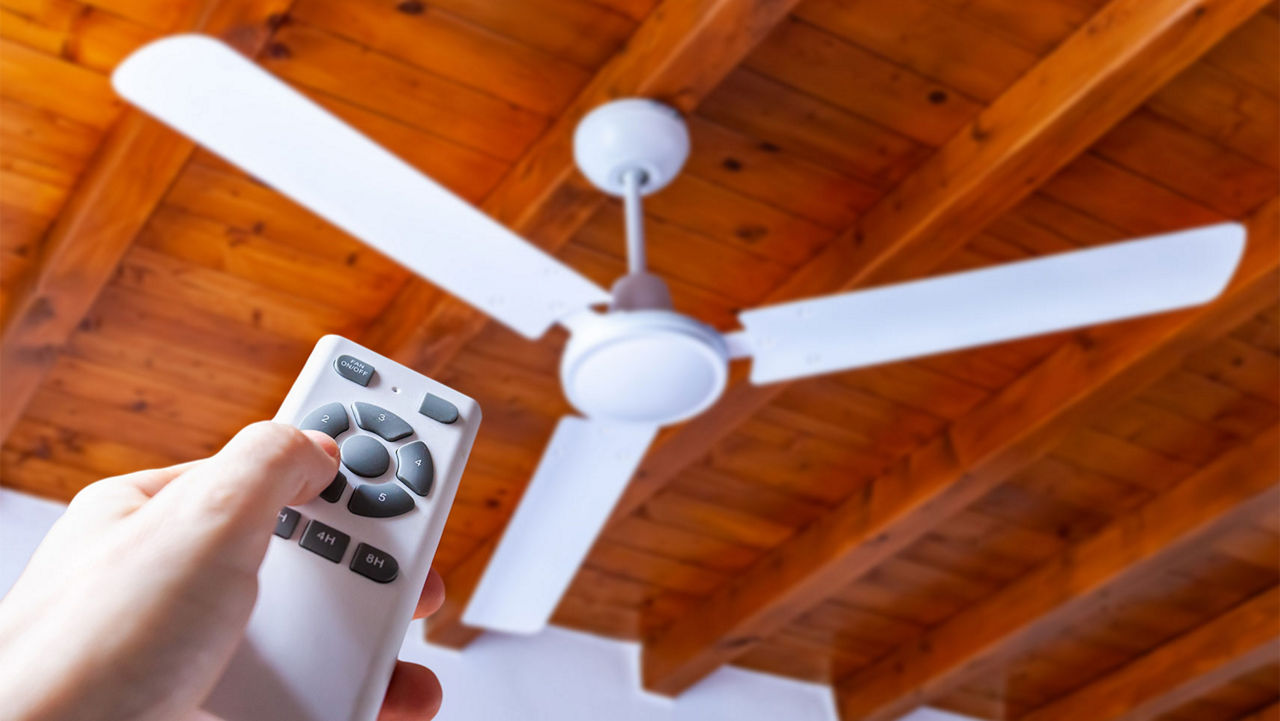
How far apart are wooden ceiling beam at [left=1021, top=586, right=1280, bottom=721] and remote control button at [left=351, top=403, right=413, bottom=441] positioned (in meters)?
2.70

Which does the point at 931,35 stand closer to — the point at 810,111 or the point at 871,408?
the point at 810,111

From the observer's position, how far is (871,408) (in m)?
2.35

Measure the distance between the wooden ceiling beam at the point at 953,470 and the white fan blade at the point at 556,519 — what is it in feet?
2.88

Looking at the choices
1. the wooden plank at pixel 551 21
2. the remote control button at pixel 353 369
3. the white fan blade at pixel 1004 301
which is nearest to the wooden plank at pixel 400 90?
the wooden plank at pixel 551 21

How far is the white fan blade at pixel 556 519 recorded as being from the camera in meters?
1.54

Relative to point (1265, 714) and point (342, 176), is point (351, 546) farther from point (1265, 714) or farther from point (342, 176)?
point (1265, 714)

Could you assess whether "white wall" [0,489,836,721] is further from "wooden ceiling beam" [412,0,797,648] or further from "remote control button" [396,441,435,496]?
"remote control button" [396,441,435,496]

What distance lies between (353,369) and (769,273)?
1502mm

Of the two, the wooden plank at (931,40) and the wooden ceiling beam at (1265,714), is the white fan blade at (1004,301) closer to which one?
the wooden plank at (931,40)

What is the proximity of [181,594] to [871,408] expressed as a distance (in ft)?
6.62

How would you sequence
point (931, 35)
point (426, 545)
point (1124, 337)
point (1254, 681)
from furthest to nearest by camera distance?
point (1254, 681)
point (1124, 337)
point (931, 35)
point (426, 545)

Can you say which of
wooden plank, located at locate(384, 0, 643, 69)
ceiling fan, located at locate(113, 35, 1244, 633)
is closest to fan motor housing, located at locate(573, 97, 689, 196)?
ceiling fan, located at locate(113, 35, 1244, 633)

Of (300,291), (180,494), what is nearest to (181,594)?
A: (180,494)

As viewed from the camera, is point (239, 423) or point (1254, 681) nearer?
point (239, 423)
